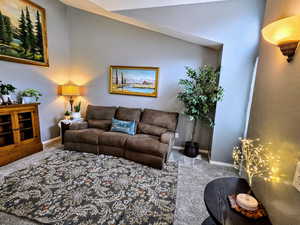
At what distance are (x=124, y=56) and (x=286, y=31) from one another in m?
3.40

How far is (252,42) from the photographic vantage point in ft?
8.79

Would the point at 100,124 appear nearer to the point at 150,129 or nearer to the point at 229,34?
the point at 150,129

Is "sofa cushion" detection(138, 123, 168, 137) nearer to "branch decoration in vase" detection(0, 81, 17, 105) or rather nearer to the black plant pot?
the black plant pot

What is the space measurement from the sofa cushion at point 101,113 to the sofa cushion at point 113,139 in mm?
769

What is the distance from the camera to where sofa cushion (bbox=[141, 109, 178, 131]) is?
3.48 m

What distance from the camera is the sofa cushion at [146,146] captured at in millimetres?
2756

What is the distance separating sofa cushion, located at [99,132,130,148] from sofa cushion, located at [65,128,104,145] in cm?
11

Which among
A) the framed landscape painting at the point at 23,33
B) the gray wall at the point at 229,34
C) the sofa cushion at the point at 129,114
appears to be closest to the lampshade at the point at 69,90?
the framed landscape painting at the point at 23,33

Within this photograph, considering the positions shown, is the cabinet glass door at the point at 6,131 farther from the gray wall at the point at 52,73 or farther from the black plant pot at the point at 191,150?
the black plant pot at the point at 191,150

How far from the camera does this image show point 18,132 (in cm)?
282

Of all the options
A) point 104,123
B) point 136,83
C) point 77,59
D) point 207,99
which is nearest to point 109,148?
point 104,123

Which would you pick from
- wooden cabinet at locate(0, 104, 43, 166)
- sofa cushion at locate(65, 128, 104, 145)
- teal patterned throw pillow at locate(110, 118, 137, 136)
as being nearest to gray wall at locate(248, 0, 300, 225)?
teal patterned throw pillow at locate(110, 118, 137, 136)

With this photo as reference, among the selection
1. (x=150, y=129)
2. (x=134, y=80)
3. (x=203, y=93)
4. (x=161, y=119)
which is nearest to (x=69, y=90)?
(x=134, y=80)

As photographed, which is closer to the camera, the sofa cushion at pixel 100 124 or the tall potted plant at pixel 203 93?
the tall potted plant at pixel 203 93
